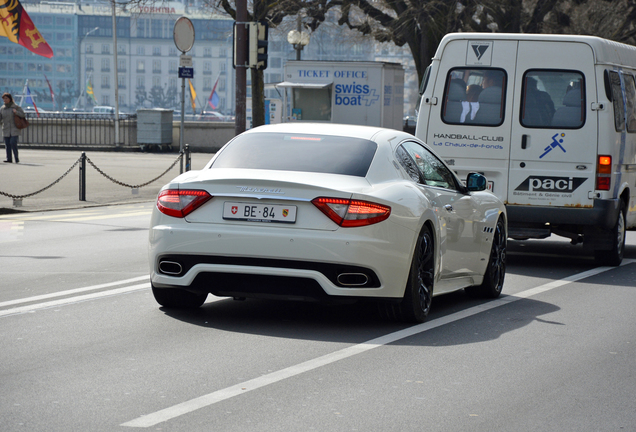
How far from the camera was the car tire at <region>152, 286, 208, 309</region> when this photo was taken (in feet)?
24.7

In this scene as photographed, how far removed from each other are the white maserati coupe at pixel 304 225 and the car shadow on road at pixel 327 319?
20 cm

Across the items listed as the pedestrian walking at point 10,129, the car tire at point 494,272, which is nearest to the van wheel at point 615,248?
the car tire at point 494,272

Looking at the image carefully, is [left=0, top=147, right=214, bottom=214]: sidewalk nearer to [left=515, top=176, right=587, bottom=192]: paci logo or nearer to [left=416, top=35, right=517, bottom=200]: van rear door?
[left=416, top=35, right=517, bottom=200]: van rear door

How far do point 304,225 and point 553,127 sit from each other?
216 inches

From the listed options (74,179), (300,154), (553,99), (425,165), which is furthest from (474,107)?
(74,179)

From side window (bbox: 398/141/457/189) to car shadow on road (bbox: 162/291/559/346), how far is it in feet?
3.30

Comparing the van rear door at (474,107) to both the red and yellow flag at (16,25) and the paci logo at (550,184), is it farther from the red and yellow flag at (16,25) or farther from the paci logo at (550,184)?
the red and yellow flag at (16,25)

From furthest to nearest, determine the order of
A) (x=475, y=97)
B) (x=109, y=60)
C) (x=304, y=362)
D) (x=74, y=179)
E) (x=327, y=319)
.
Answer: (x=109, y=60) < (x=74, y=179) < (x=475, y=97) < (x=327, y=319) < (x=304, y=362)

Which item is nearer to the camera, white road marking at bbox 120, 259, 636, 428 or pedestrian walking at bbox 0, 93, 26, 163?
white road marking at bbox 120, 259, 636, 428

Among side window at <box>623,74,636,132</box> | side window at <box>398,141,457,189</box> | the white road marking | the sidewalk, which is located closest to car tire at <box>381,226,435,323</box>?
the white road marking

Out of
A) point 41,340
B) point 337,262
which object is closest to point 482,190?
point 337,262

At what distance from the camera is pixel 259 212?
6766 mm

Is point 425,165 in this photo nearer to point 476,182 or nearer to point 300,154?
point 476,182

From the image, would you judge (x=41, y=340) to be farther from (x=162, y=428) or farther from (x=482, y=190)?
(x=482, y=190)
